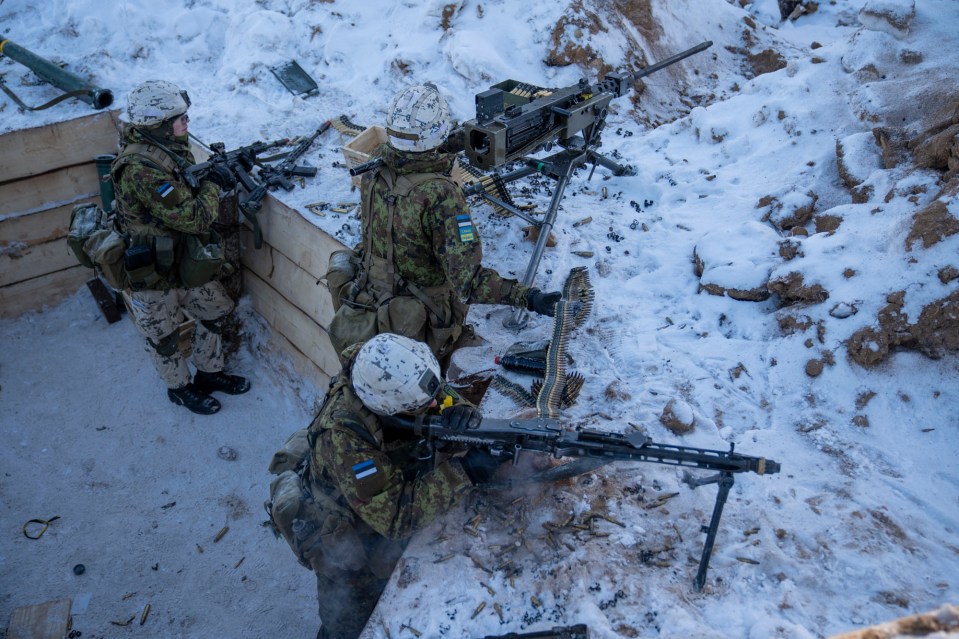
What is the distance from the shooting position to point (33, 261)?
8.20 metres

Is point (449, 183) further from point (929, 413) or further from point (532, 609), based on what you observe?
point (929, 413)

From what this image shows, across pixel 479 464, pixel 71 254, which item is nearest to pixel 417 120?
pixel 479 464

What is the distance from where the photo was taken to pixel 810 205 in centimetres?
579

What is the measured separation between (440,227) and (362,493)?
171cm

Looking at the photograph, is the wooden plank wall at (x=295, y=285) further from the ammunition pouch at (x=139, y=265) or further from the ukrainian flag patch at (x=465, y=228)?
the ukrainian flag patch at (x=465, y=228)

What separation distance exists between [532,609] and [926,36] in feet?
20.8

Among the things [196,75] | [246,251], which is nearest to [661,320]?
[246,251]

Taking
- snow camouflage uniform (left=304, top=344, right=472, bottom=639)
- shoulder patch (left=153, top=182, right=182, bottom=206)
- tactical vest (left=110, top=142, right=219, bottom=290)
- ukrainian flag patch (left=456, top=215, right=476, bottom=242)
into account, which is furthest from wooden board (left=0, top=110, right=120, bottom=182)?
snow camouflage uniform (left=304, top=344, right=472, bottom=639)

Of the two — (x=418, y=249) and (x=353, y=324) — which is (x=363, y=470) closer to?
(x=353, y=324)

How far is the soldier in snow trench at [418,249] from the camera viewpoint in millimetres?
4398

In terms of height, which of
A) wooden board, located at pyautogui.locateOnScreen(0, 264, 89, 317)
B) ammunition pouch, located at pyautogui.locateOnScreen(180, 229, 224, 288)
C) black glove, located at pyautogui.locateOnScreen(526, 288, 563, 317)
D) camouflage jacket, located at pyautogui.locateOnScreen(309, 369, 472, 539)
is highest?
black glove, located at pyautogui.locateOnScreen(526, 288, 563, 317)

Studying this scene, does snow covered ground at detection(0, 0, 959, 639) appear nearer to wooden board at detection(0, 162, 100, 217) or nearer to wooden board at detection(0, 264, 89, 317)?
wooden board at detection(0, 264, 89, 317)

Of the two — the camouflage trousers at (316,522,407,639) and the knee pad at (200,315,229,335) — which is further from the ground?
the camouflage trousers at (316,522,407,639)

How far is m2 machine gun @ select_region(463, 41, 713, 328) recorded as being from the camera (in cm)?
521
